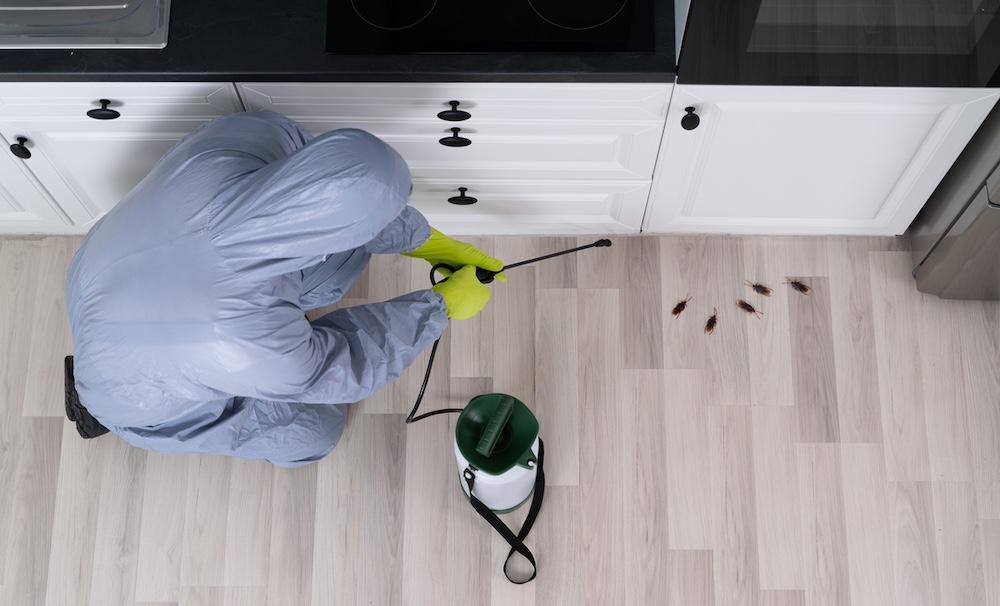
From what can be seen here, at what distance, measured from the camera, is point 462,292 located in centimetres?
188

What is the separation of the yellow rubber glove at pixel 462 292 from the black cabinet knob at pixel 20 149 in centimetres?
85

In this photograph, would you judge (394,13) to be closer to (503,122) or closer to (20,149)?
(503,122)

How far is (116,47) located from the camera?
1.61 m

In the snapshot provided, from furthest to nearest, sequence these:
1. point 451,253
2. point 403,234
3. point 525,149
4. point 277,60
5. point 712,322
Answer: point 712,322 → point 451,253 → point 525,149 → point 403,234 → point 277,60

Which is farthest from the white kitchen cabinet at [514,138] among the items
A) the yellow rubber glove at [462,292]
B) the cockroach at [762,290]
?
the cockroach at [762,290]

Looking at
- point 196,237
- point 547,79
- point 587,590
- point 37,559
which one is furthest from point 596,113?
point 37,559

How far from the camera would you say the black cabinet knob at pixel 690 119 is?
5.52 feet

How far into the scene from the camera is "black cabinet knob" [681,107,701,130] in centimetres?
168

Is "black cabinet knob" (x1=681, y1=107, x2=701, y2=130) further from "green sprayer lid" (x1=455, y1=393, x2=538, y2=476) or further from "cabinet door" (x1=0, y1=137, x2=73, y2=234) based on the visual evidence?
"cabinet door" (x1=0, y1=137, x2=73, y2=234)

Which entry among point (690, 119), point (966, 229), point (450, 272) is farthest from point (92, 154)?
point (966, 229)

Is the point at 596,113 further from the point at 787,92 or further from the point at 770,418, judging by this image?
the point at 770,418

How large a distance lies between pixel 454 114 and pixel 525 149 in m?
0.22

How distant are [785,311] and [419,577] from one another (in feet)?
3.49

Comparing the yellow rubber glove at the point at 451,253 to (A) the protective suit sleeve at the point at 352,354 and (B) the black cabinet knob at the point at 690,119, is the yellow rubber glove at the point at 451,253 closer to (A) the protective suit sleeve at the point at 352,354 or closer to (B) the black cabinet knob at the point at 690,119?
(A) the protective suit sleeve at the point at 352,354
